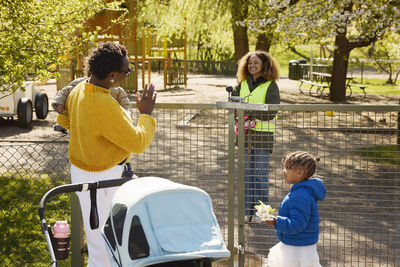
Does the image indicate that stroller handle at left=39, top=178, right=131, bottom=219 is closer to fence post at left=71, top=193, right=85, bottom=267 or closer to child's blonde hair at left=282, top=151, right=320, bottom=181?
child's blonde hair at left=282, top=151, right=320, bottom=181

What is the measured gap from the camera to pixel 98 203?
406 cm

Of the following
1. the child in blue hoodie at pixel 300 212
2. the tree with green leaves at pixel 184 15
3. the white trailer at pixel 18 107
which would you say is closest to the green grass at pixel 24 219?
the child in blue hoodie at pixel 300 212

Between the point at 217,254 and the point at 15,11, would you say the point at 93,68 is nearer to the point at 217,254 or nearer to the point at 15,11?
the point at 217,254

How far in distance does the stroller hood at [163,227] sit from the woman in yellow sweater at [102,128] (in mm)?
842

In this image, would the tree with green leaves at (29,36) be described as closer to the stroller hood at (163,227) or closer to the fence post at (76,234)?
the fence post at (76,234)

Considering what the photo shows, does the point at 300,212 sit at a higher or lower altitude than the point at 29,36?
lower

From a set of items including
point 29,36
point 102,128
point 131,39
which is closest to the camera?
point 102,128

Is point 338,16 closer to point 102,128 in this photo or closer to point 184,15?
point 184,15

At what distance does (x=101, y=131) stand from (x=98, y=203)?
55cm

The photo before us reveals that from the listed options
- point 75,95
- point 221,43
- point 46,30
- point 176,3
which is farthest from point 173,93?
point 75,95

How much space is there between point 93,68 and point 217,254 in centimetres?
166

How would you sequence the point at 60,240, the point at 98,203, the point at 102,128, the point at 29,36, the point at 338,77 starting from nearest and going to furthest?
the point at 60,240
the point at 102,128
the point at 98,203
the point at 29,36
the point at 338,77

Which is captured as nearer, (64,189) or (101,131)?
(64,189)

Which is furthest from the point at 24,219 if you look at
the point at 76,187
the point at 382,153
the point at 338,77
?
the point at 338,77
